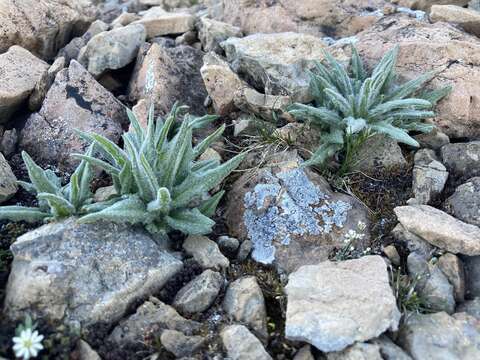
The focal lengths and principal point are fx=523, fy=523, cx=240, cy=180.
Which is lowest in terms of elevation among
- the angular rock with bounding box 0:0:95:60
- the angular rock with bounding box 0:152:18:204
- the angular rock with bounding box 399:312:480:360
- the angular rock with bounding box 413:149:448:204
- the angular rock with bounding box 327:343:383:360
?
the angular rock with bounding box 399:312:480:360

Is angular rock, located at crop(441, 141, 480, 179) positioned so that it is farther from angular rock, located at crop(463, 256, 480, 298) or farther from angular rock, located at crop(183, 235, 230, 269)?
angular rock, located at crop(183, 235, 230, 269)

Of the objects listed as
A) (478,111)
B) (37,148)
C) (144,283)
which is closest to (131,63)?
(37,148)

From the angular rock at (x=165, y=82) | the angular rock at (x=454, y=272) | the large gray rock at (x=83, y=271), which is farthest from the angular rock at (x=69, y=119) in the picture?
the angular rock at (x=454, y=272)

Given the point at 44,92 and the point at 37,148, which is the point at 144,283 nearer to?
the point at 37,148

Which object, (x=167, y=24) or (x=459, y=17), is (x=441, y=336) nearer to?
(x=459, y=17)

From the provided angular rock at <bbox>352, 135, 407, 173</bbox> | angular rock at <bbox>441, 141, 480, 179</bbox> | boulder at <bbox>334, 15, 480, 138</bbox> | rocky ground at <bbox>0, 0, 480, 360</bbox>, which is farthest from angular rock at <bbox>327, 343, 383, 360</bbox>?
boulder at <bbox>334, 15, 480, 138</bbox>

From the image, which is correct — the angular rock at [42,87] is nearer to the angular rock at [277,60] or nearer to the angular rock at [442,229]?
the angular rock at [277,60]
